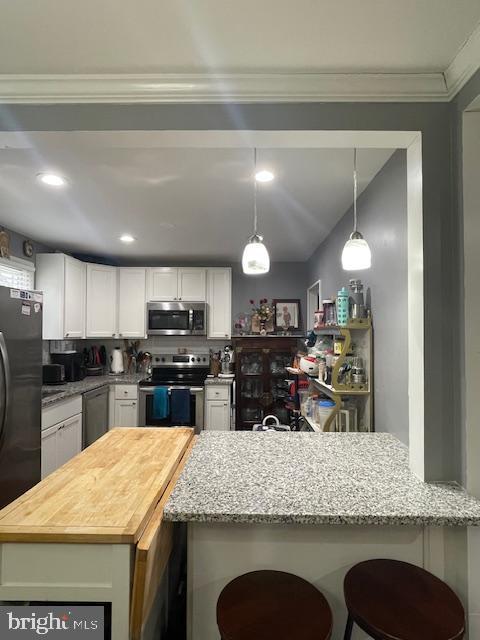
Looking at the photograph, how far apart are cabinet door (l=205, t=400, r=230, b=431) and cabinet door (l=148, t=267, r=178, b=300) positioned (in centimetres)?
149

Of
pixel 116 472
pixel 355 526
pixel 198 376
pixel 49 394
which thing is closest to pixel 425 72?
pixel 355 526

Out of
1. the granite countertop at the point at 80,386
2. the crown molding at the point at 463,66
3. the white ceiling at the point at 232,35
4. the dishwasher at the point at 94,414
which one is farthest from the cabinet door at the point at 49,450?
the crown molding at the point at 463,66

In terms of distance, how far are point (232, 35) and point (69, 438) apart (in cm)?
334

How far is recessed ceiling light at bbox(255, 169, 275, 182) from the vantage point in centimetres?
205

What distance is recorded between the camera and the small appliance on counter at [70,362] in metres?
3.74

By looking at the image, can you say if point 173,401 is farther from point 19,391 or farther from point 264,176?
point 264,176

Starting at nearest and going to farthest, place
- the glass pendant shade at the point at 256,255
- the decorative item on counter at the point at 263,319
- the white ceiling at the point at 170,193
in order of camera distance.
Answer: the glass pendant shade at the point at 256,255
the white ceiling at the point at 170,193
the decorative item on counter at the point at 263,319

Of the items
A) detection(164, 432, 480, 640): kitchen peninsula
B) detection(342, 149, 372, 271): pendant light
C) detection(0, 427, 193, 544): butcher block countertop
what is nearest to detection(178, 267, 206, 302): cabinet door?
detection(0, 427, 193, 544): butcher block countertop

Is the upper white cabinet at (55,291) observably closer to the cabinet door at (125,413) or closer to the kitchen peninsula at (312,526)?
the cabinet door at (125,413)

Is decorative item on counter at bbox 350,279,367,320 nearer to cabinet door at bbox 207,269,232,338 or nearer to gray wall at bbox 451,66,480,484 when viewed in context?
gray wall at bbox 451,66,480,484

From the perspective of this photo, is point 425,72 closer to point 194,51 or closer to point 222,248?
point 194,51

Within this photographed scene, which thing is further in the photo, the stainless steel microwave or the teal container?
the stainless steel microwave

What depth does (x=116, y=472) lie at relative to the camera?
141 centimetres

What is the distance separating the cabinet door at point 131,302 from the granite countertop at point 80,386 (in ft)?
1.84
